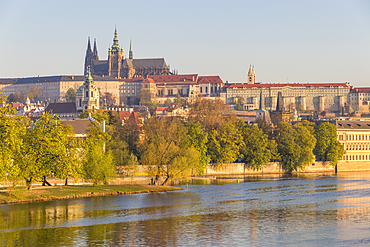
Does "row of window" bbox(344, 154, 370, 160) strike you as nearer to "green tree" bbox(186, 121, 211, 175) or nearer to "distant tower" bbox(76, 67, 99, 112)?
"green tree" bbox(186, 121, 211, 175)

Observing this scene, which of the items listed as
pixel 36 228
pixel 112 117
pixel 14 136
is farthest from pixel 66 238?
pixel 112 117

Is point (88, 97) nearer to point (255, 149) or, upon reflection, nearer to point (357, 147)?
point (357, 147)

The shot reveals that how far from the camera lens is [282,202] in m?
53.7

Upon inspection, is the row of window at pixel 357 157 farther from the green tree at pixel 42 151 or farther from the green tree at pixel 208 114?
the green tree at pixel 42 151

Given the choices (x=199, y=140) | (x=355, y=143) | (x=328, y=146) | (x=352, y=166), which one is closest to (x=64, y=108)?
(x=355, y=143)

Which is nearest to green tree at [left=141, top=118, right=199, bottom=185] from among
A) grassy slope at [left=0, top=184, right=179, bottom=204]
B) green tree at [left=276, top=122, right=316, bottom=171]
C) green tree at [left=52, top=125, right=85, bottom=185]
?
grassy slope at [left=0, top=184, right=179, bottom=204]

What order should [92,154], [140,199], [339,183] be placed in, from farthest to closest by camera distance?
[339,183] < [92,154] < [140,199]

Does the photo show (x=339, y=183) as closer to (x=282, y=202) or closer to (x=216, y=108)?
(x=282, y=202)

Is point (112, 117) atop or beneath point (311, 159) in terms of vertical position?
atop

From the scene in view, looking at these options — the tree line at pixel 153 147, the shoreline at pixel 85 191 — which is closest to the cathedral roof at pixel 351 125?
the tree line at pixel 153 147

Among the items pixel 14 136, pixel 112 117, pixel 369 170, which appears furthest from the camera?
pixel 369 170

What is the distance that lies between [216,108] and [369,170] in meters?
27.4

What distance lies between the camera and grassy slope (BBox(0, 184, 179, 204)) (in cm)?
4959

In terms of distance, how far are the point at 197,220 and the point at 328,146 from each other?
6017 centimetres
